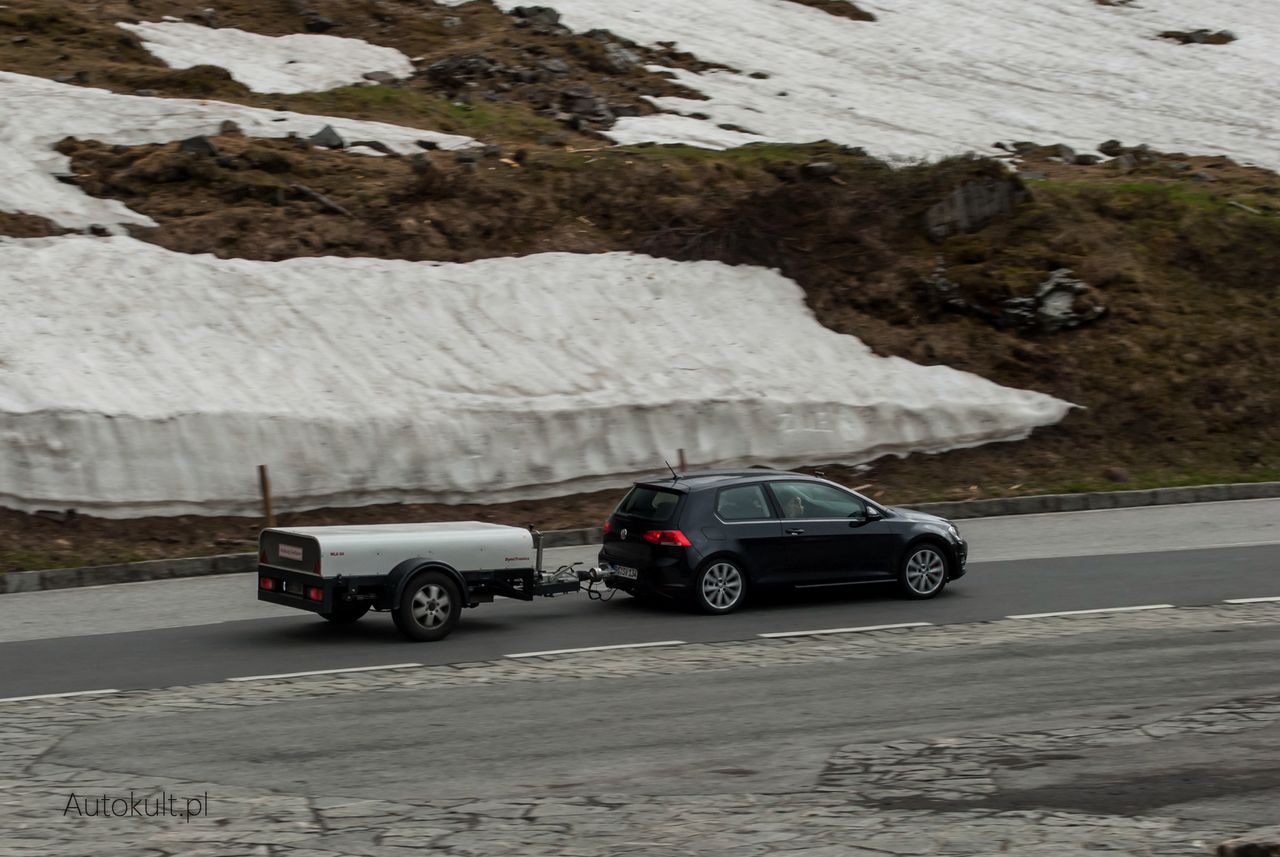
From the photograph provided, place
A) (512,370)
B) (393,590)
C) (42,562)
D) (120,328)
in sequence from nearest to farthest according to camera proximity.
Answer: (393,590)
(42,562)
(120,328)
(512,370)

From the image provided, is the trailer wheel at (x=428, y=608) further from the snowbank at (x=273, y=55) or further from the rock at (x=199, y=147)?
the snowbank at (x=273, y=55)

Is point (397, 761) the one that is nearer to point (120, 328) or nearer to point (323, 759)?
point (323, 759)

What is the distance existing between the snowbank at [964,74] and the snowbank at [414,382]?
1013 cm

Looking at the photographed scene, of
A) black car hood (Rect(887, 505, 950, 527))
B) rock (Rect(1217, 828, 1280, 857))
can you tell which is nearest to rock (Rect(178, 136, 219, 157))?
black car hood (Rect(887, 505, 950, 527))

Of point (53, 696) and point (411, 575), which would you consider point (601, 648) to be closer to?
point (411, 575)

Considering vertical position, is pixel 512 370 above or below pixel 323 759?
above

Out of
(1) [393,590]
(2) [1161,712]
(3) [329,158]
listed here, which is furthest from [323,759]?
(3) [329,158]

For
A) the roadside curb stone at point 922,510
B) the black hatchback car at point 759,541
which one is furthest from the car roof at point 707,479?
the roadside curb stone at point 922,510

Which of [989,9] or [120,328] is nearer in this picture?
[120,328]

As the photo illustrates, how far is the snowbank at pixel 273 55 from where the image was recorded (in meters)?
34.3

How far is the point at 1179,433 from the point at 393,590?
16157mm

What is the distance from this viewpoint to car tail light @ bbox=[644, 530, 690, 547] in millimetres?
13469

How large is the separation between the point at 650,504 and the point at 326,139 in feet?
58.9

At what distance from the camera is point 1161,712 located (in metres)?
9.22
